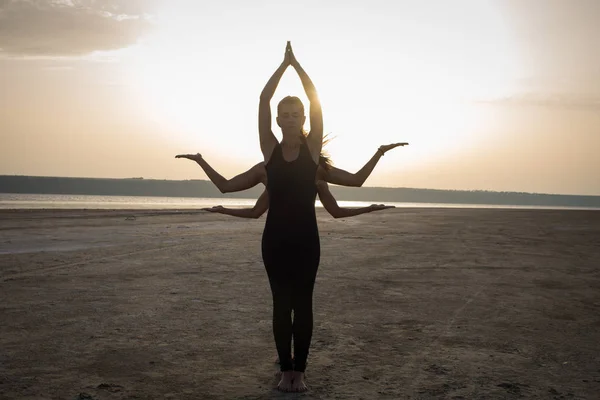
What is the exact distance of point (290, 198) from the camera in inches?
173

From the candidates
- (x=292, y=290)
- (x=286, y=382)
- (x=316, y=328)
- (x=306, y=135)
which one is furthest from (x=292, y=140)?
(x=316, y=328)

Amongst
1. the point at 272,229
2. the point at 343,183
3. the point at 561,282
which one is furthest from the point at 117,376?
the point at 561,282

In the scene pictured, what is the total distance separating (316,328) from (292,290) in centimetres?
215

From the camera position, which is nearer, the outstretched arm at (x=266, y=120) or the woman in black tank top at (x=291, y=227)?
the woman in black tank top at (x=291, y=227)

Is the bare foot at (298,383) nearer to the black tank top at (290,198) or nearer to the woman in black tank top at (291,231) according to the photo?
the woman in black tank top at (291,231)

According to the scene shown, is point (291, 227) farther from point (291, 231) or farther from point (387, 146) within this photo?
point (387, 146)

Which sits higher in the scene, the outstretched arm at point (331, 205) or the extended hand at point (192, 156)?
the extended hand at point (192, 156)

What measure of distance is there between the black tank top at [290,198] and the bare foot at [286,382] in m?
1.08

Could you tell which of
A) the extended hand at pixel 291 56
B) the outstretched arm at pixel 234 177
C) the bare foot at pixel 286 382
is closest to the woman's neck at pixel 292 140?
the outstretched arm at pixel 234 177

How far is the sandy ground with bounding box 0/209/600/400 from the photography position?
14.8ft

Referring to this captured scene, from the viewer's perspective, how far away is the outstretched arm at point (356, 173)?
4523 mm

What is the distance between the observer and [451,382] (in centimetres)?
458

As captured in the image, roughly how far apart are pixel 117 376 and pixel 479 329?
13.1 feet

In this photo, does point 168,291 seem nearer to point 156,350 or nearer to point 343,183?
point 156,350
